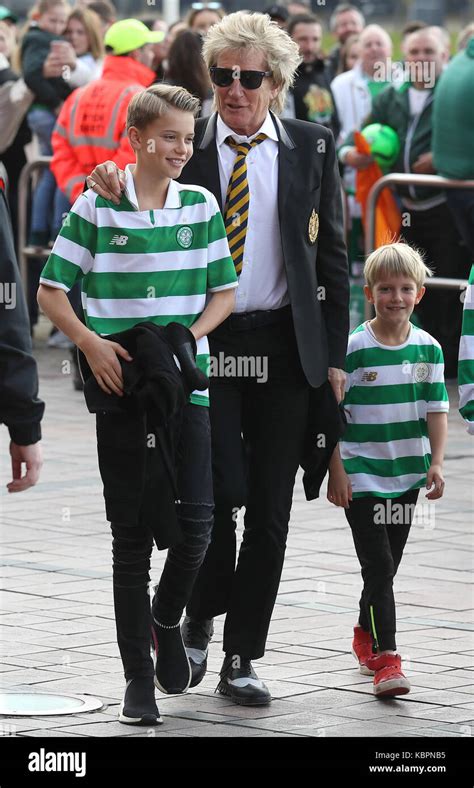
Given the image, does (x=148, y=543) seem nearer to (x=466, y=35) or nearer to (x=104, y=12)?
(x=466, y=35)

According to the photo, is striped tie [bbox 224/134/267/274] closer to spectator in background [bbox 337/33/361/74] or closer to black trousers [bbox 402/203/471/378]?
black trousers [bbox 402/203/471/378]

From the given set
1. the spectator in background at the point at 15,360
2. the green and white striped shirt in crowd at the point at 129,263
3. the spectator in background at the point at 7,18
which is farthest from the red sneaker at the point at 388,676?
the spectator in background at the point at 7,18

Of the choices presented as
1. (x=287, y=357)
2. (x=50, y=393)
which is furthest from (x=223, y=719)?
Answer: (x=50, y=393)

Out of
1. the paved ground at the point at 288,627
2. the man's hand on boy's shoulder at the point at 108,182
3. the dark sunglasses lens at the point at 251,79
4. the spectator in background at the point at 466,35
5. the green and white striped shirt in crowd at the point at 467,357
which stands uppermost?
the spectator in background at the point at 466,35

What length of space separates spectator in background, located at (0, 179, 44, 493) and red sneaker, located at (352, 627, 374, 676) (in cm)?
136

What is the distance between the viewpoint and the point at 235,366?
204 inches

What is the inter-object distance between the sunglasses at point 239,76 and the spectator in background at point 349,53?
9.54 m

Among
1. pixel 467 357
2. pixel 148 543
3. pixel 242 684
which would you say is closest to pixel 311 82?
pixel 467 357

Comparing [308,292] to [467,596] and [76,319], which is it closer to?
[76,319]

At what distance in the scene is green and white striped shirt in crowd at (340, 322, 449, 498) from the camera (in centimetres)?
552

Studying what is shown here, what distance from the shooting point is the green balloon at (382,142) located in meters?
12.2

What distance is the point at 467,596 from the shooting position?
6.54 metres

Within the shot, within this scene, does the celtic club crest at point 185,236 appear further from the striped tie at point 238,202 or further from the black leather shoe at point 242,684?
the black leather shoe at point 242,684

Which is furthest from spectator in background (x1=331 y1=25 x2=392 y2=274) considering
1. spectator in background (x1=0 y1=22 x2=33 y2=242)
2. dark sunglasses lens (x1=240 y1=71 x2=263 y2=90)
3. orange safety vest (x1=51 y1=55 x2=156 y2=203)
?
dark sunglasses lens (x1=240 y1=71 x2=263 y2=90)
